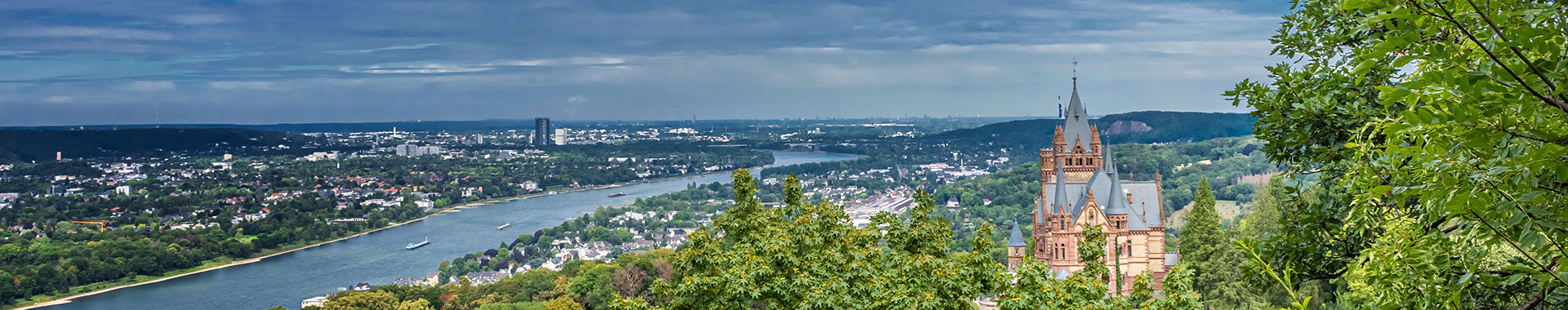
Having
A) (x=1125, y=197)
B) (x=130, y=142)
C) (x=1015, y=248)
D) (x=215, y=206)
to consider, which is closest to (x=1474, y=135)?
(x=1015, y=248)

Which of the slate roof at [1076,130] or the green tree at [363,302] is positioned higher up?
the slate roof at [1076,130]

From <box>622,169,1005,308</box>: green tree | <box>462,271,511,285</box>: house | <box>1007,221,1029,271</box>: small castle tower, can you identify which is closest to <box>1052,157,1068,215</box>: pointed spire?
<box>1007,221,1029,271</box>: small castle tower

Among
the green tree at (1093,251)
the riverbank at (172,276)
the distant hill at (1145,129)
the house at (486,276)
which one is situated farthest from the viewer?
the distant hill at (1145,129)

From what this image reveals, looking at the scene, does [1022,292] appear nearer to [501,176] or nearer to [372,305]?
[372,305]

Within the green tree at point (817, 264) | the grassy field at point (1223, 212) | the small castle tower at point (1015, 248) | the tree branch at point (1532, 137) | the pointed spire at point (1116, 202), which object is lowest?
the grassy field at point (1223, 212)

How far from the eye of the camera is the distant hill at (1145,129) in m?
77.8

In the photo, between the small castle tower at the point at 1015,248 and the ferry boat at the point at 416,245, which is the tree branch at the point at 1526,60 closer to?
the small castle tower at the point at 1015,248

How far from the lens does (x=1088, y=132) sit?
35.8 m

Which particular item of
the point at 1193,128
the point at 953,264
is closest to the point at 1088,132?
the point at 953,264

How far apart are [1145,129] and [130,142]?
76.2 metres

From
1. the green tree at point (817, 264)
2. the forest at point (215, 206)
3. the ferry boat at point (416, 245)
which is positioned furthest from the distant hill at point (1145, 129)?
the green tree at point (817, 264)

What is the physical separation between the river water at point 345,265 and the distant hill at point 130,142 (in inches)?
939

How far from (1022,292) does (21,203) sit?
56.2 meters

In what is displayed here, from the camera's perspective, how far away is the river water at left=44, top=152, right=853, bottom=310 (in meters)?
34.3
